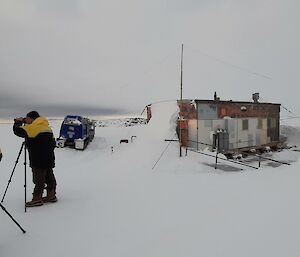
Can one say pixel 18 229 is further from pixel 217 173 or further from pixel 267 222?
pixel 217 173

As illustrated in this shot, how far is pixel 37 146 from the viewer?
6.24m

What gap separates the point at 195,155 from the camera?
1296cm

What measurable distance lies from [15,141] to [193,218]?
728 inches

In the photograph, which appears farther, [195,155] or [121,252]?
[195,155]

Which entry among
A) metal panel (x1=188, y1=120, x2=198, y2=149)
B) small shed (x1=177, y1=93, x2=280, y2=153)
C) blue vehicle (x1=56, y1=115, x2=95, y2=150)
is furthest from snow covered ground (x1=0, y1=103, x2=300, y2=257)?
blue vehicle (x1=56, y1=115, x2=95, y2=150)

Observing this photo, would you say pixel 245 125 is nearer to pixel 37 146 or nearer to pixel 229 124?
pixel 229 124

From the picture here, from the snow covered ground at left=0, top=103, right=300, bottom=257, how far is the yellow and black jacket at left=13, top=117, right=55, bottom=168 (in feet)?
3.43

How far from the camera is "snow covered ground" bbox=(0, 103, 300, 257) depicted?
168 inches

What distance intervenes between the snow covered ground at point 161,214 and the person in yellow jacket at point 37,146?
0.50 m

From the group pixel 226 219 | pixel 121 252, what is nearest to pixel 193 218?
pixel 226 219

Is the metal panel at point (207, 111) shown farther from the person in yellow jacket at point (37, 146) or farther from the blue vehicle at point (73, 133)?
the person in yellow jacket at point (37, 146)

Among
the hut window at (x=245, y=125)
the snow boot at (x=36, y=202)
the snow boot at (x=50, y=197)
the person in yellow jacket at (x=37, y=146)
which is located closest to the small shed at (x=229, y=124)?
the hut window at (x=245, y=125)

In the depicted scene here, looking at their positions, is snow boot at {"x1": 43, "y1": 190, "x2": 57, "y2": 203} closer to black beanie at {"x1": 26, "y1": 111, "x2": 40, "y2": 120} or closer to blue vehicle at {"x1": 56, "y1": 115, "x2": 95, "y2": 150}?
black beanie at {"x1": 26, "y1": 111, "x2": 40, "y2": 120}

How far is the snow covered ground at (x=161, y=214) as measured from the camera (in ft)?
14.0
